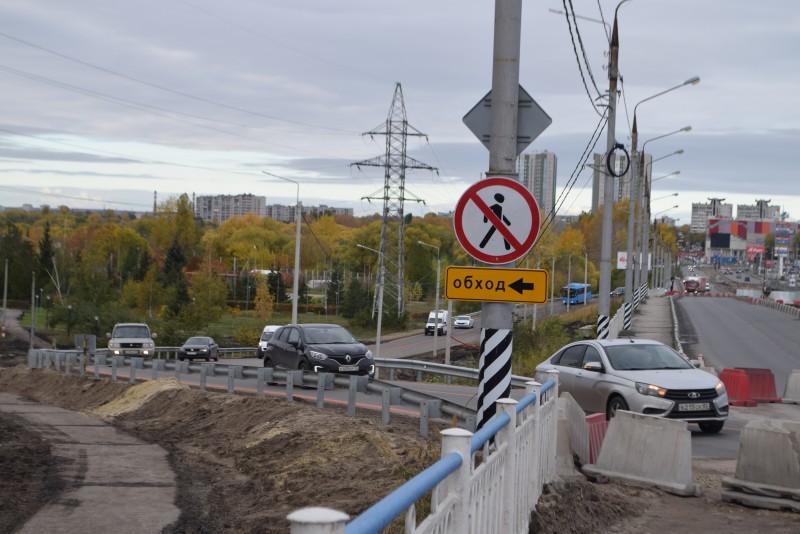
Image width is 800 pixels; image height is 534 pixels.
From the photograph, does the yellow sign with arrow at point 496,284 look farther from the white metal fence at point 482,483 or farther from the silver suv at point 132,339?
the silver suv at point 132,339

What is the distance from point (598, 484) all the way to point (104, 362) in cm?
2560

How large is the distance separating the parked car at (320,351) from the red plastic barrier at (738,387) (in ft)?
28.0

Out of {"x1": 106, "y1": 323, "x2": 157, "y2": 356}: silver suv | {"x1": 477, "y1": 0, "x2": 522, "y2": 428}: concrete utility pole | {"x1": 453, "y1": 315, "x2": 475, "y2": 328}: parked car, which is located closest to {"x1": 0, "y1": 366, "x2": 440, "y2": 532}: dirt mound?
{"x1": 477, "y1": 0, "x2": 522, "y2": 428}: concrete utility pole

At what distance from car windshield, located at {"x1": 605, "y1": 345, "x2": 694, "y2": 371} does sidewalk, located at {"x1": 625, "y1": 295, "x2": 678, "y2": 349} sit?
21.5m

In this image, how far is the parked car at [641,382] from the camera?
1564 centimetres

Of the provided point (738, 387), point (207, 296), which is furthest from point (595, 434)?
point (207, 296)

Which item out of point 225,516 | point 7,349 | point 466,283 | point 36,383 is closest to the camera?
point 466,283

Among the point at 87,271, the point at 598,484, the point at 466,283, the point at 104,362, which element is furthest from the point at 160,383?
the point at 87,271

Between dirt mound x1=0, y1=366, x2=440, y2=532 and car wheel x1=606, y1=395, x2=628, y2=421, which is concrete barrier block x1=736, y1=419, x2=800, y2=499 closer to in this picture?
dirt mound x1=0, y1=366, x2=440, y2=532

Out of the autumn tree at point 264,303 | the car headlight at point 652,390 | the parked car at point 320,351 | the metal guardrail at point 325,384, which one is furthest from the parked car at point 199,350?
the autumn tree at point 264,303

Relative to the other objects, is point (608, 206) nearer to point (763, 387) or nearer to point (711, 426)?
point (763, 387)

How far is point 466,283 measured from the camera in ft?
29.1

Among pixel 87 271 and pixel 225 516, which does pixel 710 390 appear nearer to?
pixel 225 516

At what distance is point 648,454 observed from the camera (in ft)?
36.8
